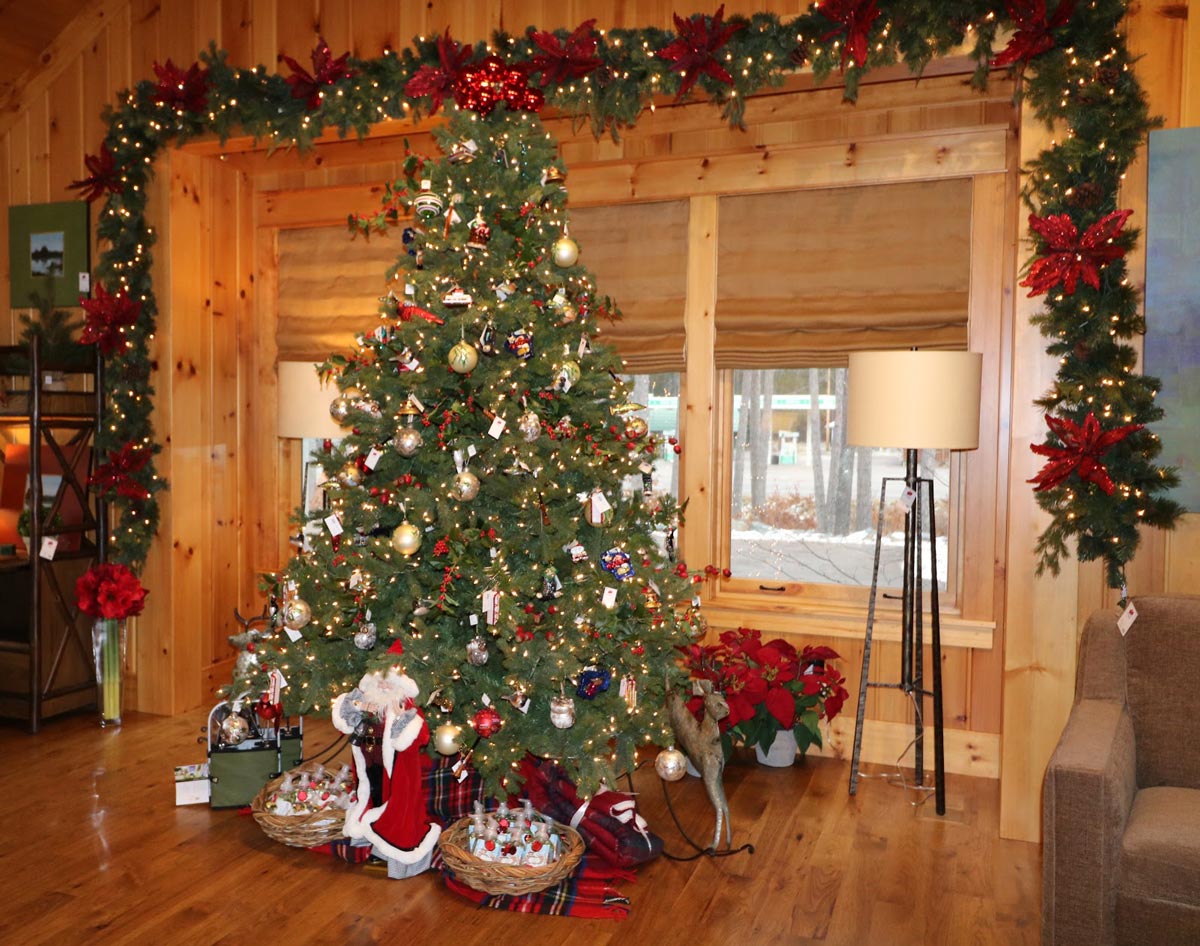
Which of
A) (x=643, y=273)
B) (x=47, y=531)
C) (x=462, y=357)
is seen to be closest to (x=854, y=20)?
(x=643, y=273)

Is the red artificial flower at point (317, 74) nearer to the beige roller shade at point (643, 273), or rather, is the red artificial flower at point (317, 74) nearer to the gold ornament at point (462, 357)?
the beige roller shade at point (643, 273)

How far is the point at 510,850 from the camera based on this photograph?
2900 mm

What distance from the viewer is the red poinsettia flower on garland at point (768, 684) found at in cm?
388

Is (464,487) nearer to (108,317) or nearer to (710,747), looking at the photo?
(710,747)

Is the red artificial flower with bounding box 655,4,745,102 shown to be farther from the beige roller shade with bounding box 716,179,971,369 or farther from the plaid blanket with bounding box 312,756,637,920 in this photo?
the plaid blanket with bounding box 312,756,637,920

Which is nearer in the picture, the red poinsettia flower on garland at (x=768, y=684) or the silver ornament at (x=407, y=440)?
the silver ornament at (x=407, y=440)

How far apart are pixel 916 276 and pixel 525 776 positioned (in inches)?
96.6

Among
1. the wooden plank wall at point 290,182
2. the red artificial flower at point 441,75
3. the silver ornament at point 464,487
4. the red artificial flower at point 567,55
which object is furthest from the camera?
the red artificial flower at point 441,75

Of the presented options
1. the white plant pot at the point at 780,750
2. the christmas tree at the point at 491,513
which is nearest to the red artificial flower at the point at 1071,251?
the christmas tree at the point at 491,513

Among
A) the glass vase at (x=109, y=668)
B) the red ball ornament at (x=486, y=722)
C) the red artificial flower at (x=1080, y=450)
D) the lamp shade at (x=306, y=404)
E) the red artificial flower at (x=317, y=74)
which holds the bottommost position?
the glass vase at (x=109, y=668)

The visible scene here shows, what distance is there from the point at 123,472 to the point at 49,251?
119 cm

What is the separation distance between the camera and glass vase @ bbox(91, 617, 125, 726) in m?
4.48

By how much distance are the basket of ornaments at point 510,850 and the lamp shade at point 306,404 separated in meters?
1.84

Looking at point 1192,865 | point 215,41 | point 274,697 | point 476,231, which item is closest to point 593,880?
point 274,697
